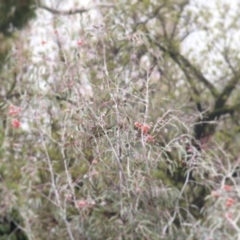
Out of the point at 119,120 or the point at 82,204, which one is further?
the point at 82,204

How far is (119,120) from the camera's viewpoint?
8.99 feet

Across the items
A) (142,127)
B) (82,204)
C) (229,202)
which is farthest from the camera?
(82,204)

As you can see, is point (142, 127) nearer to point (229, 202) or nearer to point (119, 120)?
point (119, 120)

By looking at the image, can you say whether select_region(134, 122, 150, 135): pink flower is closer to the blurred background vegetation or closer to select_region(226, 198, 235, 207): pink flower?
the blurred background vegetation

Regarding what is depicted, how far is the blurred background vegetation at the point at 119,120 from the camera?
116 inches

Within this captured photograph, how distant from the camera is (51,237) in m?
4.10

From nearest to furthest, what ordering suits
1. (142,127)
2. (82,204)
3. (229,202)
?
(142,127)
(229,202)
(82,204)

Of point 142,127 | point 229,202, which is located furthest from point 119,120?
point 229,202

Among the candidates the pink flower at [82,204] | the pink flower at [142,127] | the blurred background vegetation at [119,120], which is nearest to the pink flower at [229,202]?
the blurred background vegetation at [119,120]

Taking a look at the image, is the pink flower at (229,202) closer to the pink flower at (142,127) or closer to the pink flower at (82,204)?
the pink flower at (142,127)

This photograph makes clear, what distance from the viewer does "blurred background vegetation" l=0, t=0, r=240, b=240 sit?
2.96m

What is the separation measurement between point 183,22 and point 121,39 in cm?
94

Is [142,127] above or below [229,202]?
above

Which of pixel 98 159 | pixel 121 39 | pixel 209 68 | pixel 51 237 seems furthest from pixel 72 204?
pixel 209 68
